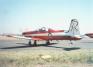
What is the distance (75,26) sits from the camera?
111 feet

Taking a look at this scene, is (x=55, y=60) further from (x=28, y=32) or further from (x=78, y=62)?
(x=28, y=32)

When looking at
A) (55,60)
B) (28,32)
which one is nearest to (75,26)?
(28,32)

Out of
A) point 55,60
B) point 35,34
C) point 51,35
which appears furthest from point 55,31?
point 55,60

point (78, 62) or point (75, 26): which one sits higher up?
point (75, 26)

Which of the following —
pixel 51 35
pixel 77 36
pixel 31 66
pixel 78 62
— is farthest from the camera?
pixel 51 35

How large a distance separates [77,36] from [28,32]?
9.71 metres

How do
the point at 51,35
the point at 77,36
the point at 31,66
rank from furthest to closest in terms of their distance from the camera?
the point at 51,35 → the point at 77,36 → the point at 31,66

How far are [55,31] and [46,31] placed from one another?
1513 mm

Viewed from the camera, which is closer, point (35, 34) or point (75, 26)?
point (75, 26)

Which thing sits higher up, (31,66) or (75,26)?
(75,26)

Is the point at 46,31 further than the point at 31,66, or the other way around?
the point at 46,31

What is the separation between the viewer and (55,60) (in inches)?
647

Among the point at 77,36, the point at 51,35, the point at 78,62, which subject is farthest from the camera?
the point at 51,35

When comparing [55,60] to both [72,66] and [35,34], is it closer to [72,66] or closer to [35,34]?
[72,66]
